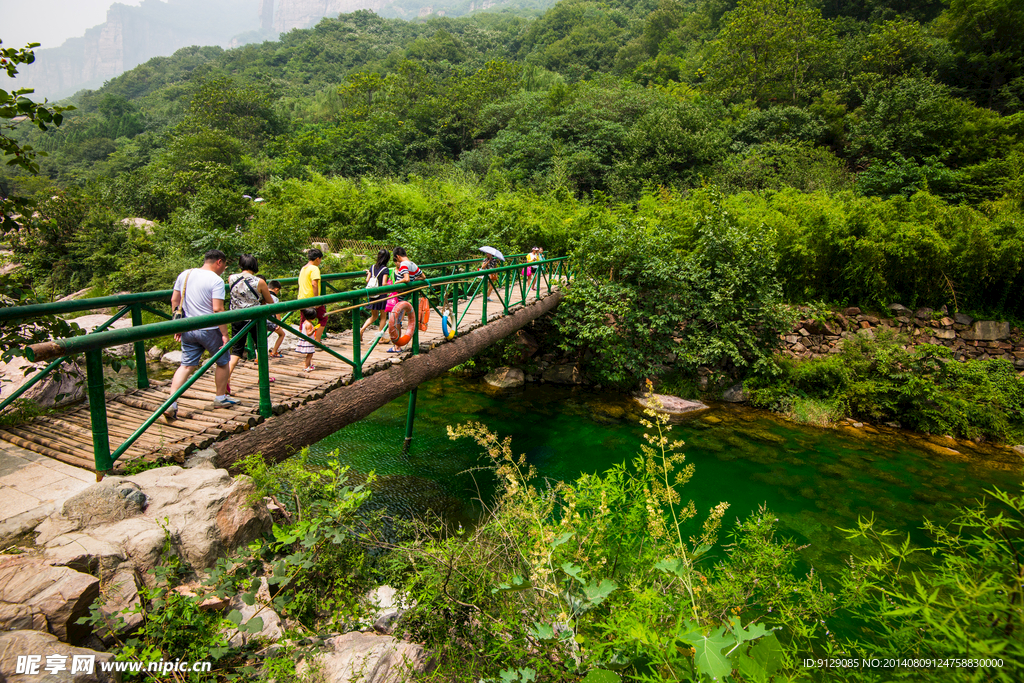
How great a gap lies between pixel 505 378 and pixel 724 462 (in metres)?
5.46

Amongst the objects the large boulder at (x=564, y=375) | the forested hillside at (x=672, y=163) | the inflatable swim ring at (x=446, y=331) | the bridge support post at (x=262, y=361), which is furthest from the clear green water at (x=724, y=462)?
the forested hillside at (x=672, y=163)

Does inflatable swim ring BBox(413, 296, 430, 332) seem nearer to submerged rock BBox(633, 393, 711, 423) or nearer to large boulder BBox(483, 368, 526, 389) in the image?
large boulder BBox(483, 368, 526, 389)

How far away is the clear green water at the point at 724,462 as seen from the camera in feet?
21.2

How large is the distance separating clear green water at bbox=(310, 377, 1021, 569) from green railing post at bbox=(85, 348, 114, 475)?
12.1 feet

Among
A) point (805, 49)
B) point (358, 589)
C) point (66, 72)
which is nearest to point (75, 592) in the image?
point (358, 589)

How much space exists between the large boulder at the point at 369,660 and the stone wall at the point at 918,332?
12006 mm

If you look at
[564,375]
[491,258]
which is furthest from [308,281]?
[564,375]

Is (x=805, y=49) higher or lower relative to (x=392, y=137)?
higher

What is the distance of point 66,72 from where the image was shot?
184m

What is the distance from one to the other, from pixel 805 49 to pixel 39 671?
3141 cm

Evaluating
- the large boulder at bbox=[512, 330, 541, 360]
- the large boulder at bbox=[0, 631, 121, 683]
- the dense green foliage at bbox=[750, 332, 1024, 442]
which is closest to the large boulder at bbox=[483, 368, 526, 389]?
the large boulder at bbox=[512, 330, 541, 360]

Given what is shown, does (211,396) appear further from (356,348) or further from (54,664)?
(54,664)

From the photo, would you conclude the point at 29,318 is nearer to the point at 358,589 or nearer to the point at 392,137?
the point at 358,589
